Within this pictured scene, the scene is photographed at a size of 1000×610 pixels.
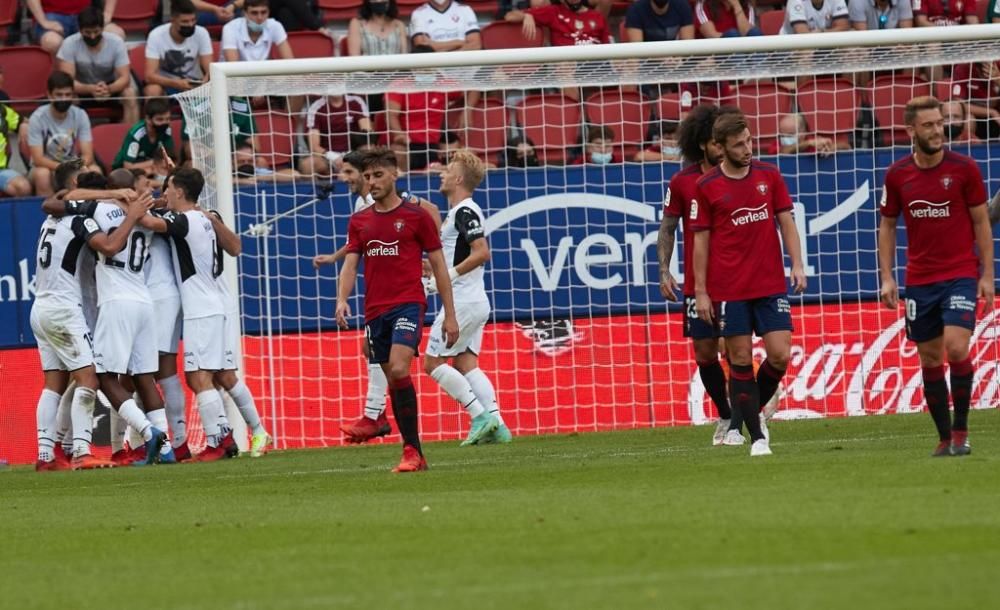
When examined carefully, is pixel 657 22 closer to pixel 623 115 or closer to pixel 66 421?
pixel 623 115

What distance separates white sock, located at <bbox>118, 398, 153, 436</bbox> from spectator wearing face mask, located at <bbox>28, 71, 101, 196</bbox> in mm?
4710

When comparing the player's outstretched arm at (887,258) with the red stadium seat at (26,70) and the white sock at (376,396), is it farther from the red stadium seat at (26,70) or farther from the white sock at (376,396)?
the red stadium seat at (26,70)

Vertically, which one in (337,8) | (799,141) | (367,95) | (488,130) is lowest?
(799,141)

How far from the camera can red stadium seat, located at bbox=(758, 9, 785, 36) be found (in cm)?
2058

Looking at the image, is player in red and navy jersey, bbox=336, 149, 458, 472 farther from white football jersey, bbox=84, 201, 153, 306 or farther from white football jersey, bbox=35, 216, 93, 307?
white football jersey, bbox=35, 216, 93, 307

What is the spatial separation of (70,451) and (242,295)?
306 centimetres

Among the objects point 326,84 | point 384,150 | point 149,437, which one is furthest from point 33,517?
point 326,84

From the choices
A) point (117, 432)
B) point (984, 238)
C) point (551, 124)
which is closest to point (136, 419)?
point (117, 432)

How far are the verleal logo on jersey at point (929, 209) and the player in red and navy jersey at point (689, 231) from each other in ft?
6.31

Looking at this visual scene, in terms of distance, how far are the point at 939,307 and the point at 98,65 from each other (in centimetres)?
1159

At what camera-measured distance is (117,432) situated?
16.0m

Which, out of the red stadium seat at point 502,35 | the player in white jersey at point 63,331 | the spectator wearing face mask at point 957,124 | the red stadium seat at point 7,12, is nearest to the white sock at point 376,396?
the player in white jersey at point 63,331

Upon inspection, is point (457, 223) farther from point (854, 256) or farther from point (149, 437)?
point (854, 256)

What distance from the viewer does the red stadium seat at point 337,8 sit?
20.7 m
